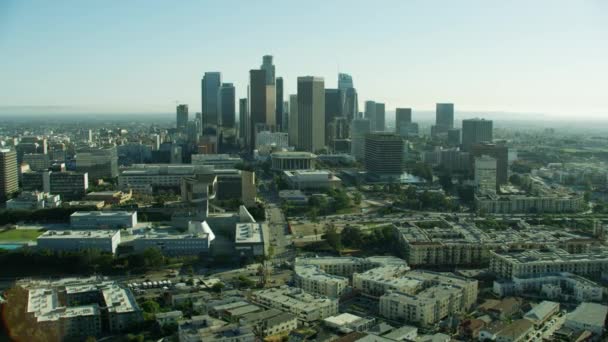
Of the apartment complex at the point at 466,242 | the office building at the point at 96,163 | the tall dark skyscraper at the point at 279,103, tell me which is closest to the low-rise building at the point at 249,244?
the apartment complex at the point at 466,242

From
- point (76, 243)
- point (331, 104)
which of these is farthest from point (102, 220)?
point (331, 104)

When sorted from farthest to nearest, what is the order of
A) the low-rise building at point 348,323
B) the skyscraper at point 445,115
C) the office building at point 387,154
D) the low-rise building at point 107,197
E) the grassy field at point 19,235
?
1. the skyscraper at point 445,115
2. the office building at point 387,154
3. the low-rise building at point 107,197
4. the grassy field at point 19,235
5. the low-rise building at point 348,323

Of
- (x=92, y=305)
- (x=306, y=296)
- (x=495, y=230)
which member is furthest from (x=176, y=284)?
(x=495, y=230)

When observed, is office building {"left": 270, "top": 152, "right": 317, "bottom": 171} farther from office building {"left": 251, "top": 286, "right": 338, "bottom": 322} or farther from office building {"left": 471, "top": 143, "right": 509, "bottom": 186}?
office building {"left": 251, "top": 286, "right": 338, "bottom": 322}

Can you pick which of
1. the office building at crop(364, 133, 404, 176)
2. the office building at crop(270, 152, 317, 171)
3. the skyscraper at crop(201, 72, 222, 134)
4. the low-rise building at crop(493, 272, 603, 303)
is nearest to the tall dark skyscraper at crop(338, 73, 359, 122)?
the skyscraper at crop(201, 72, 222, 134)

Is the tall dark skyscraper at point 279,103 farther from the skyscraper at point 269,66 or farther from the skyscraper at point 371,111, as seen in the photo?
the skyscraper at point 371,111
